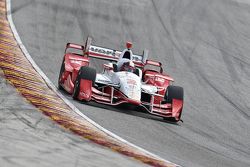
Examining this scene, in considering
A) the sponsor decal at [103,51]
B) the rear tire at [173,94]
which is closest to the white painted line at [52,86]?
the sponsor decal at [103,51]

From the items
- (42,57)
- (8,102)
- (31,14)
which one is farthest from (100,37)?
(8,102)

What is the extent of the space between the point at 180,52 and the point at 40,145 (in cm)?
1458

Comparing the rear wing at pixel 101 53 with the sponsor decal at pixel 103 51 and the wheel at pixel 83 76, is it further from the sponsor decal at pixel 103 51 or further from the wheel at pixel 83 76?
the wheel at pixel 83 76

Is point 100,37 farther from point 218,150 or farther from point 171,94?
point 218,150

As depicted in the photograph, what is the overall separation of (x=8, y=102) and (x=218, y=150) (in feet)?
13.5

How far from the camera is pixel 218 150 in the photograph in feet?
46.0

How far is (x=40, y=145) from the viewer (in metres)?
9.84

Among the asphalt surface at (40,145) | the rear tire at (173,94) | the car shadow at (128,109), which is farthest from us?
the rear tire at (173,94)

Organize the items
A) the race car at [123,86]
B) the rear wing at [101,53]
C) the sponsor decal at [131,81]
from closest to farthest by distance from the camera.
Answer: the race car at [123,86] < the sponsor decal at [131,81] < the rear wing at [101,53]

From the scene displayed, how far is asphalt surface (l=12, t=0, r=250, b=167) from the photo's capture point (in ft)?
46.1

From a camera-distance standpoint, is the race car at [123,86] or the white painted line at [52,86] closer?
the white painted line at [52,86]

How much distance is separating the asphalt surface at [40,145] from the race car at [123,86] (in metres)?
2.84

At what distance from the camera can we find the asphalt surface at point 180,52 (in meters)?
14.1

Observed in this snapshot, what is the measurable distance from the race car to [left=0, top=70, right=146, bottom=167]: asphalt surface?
284 cm
